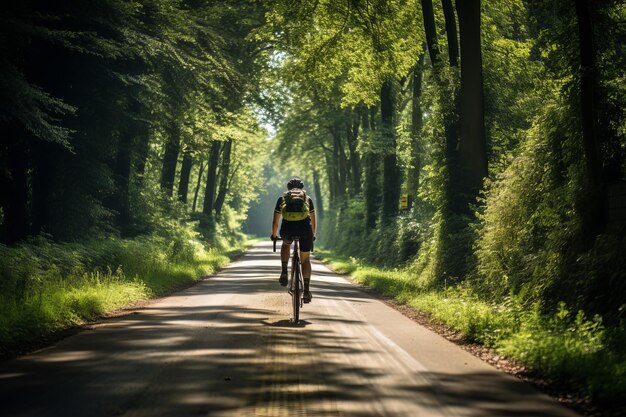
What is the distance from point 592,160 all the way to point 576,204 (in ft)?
2.26

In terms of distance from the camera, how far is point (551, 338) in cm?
866

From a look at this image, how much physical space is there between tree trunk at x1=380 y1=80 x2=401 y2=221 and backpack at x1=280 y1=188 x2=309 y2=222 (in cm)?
2004

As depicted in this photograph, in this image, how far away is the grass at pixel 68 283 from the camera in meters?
10.2

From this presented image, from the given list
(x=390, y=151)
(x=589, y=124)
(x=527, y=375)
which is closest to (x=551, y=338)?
(x=527, y=375)

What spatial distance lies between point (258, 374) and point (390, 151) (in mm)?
25217

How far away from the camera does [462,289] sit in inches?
586

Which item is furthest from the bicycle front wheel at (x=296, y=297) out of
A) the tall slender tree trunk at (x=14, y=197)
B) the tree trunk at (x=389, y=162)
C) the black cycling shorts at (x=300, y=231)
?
the tree trunk at (x=389, y=162)

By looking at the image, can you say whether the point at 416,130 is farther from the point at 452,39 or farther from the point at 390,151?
the point at 452,39

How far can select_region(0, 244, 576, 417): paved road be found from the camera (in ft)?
20.3

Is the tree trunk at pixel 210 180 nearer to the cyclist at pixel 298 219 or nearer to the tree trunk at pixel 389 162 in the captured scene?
the tree trunk at pixel 389 162

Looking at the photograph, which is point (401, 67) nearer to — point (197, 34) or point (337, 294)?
point (197, 34)

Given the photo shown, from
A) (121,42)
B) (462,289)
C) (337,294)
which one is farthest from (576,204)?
(121,42)

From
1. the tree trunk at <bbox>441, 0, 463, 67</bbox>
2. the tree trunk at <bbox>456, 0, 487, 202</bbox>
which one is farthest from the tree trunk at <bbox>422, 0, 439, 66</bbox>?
the tree trunk at <bbox>456, 0, 487, 202</bbox>

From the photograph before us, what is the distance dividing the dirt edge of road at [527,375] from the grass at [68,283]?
5622mm
